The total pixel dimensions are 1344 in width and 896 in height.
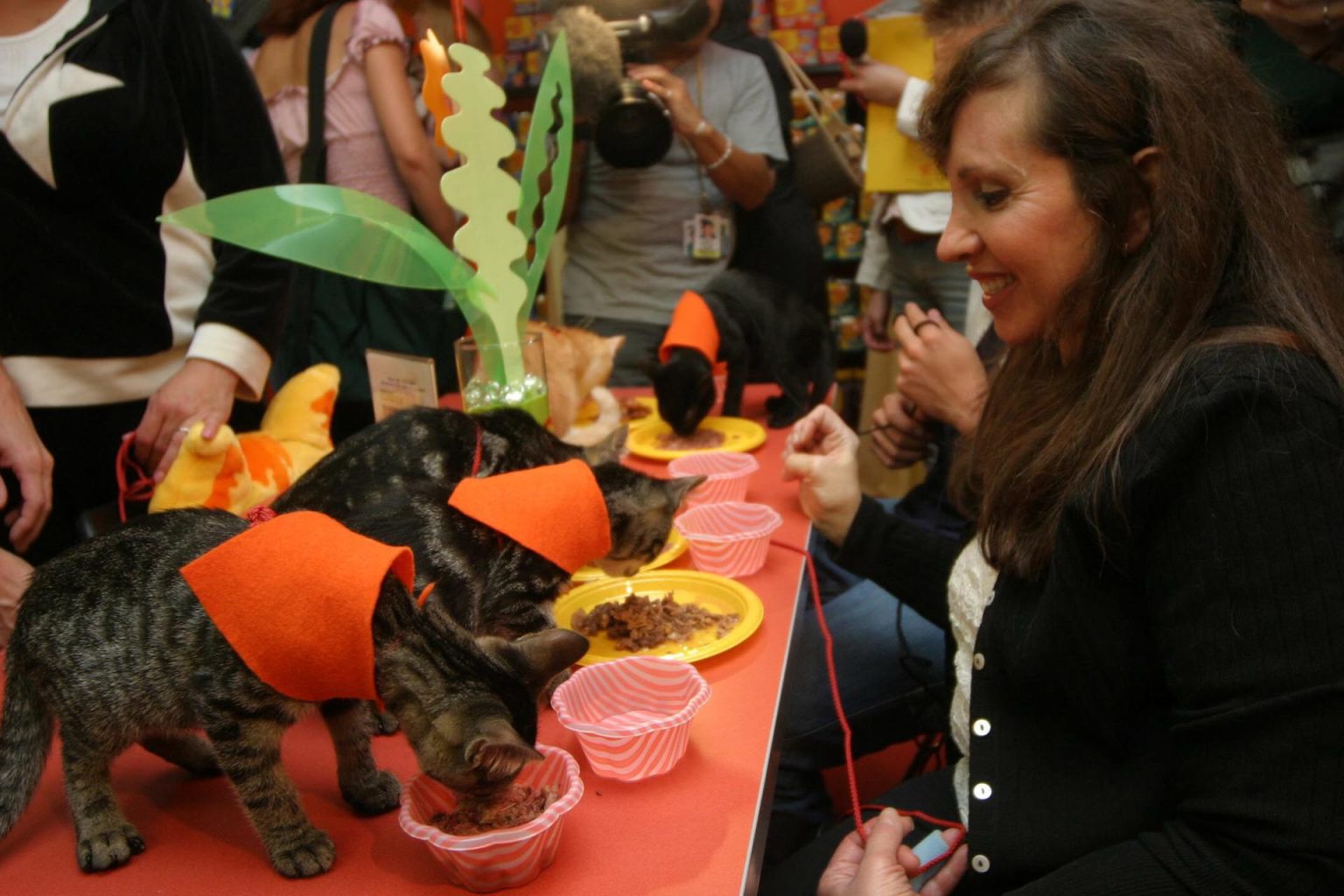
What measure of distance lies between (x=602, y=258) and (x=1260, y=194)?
6.04ft

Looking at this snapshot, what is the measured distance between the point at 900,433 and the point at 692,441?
1.47 feet

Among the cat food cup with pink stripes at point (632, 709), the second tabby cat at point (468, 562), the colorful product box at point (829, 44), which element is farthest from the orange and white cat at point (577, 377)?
the colorful product box at point (829, 44)

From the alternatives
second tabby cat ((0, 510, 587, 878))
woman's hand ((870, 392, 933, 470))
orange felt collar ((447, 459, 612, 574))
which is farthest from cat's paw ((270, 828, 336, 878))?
woman's hand ((870, 392, 933, 470))

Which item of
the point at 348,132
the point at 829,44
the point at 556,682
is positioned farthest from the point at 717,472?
the point at 829,44

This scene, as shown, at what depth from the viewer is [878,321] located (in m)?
2.67

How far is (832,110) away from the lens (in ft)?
8.80

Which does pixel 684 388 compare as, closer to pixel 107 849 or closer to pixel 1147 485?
pixel 1147 485

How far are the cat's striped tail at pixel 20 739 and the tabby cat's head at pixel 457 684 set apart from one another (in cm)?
37

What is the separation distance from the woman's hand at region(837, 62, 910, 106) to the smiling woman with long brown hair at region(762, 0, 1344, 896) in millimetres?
1259

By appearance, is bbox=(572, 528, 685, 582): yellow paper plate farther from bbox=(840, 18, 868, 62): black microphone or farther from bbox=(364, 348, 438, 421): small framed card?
bbox=(840, 18, 868, 62): black microphone

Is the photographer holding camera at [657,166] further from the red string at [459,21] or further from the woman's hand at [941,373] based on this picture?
the woman's hand at [941,373]

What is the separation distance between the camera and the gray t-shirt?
7.70 feet

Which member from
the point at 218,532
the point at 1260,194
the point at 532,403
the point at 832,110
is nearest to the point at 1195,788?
the point at 1260,194

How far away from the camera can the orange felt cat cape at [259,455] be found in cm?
124
